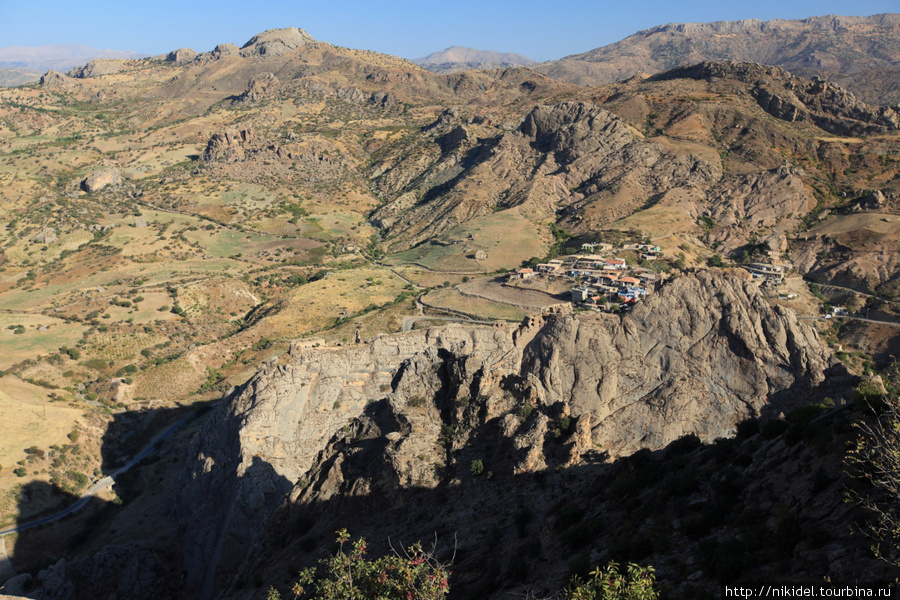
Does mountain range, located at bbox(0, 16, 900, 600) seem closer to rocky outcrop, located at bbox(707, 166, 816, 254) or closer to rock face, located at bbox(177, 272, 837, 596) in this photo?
rock face, located at bbox(177, 272, 837, 596)

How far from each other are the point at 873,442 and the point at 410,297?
7031cm

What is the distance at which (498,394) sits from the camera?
→ 90.6 ft

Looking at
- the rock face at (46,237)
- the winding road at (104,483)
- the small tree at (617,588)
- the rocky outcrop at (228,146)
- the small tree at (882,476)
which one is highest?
the rocky outcrop at (228,146)

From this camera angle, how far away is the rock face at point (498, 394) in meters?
26.9

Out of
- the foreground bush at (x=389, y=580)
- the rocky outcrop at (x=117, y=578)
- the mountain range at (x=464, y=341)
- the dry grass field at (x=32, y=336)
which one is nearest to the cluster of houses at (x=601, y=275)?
the mountain range at (x=464, y=341)

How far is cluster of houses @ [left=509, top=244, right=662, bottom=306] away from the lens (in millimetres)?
72438

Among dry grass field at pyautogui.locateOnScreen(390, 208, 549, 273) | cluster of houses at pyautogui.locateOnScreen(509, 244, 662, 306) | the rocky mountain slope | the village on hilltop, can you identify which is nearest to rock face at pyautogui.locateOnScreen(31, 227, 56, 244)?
the rocky mountain slope

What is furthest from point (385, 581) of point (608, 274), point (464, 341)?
point (608, 274)

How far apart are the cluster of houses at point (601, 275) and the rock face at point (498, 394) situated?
36696 millimetres

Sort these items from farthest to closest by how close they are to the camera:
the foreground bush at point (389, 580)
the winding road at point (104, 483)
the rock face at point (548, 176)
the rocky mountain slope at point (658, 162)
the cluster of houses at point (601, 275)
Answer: the rock face at point (548, 176), the rocky mountain slope at point (658, 162), the cluster of houses at point (601, 275), the winding road at point (104, 483), the foreground bush at point (389, 580)

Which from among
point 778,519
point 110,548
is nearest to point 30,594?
point 110,548

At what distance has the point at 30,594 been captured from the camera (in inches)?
1385

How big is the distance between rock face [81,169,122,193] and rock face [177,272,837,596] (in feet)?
420

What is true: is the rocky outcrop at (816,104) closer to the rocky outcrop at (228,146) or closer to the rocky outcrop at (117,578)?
the rocky outcrop at (228,146)
